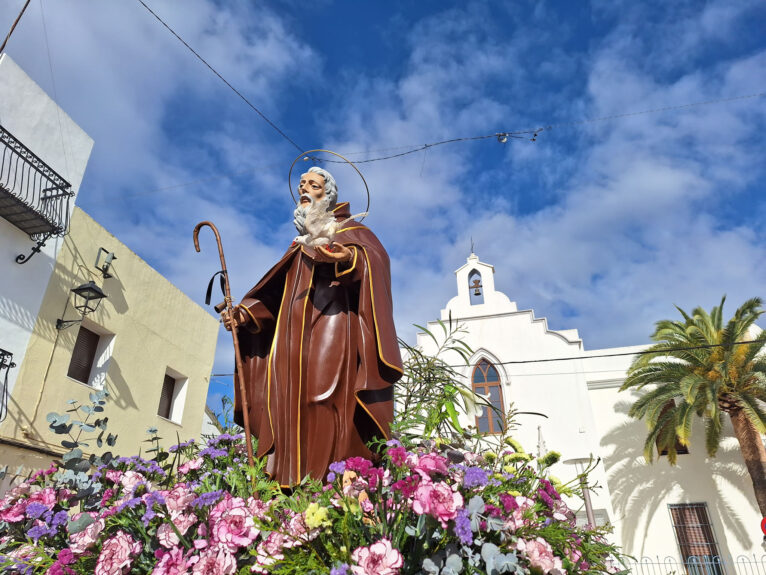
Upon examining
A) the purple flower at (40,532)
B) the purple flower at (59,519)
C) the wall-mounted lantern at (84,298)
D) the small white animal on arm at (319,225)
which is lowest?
the purple flower at (40,532)

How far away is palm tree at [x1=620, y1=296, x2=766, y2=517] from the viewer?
13617mm

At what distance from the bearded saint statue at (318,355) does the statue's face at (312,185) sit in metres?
0.21

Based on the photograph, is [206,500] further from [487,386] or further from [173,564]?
[487,386]

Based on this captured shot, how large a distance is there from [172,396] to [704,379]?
515 inches

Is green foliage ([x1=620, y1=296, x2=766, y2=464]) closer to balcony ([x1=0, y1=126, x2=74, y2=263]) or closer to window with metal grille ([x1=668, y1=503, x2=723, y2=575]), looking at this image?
window with metal grille ([x1=668, y1=503, x2=723, y2=575])

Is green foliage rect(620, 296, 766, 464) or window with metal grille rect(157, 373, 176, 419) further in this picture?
green foliage rect(620, 296, 766, 464)

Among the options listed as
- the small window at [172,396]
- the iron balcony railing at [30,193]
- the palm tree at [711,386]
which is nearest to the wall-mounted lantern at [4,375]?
the iron balcony railing at [30,193]

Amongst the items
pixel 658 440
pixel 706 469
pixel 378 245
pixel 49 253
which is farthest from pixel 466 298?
pixel 378 245

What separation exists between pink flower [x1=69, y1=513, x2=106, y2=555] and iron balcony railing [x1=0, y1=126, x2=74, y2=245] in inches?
304

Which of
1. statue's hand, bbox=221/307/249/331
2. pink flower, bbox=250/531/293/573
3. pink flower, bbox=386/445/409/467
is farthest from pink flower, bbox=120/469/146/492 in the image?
pink flower, bbox=386/445/409/467

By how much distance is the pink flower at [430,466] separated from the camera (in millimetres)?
1686

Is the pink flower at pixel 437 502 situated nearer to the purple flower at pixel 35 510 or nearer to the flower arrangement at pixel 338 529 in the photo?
the flower arrangement at pixel 338 529

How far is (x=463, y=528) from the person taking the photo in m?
1.54

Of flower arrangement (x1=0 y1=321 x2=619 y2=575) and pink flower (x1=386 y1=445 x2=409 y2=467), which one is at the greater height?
pink flower (x1=386 y1=445 x2=409 y2=467)
